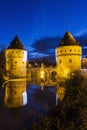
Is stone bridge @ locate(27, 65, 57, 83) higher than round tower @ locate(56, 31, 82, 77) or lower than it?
lower

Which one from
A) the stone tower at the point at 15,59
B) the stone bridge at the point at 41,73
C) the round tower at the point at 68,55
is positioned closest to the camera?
the round tower at the point at 68,55

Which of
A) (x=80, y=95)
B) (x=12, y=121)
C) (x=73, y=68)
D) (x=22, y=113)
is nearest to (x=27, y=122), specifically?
(x=12, y=121)

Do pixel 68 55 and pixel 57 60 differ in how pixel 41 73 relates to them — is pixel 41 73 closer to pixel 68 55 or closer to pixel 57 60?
pixel 57 60

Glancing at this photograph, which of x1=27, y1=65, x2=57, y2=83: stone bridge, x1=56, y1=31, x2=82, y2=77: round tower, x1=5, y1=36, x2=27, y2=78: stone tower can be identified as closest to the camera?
x1=56, y1=31, x2=82, y2=77: round tower

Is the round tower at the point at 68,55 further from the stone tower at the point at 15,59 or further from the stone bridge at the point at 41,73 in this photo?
the stone tower at the point at 15,59

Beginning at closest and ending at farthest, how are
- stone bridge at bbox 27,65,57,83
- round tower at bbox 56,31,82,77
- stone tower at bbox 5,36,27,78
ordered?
round tower at bbox 56,31,82,77, stone tower at bbox 5,36,27,78, stone bridge at bbox 27,65,57,83

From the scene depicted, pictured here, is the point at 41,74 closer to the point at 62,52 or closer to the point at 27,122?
the point at 62,52

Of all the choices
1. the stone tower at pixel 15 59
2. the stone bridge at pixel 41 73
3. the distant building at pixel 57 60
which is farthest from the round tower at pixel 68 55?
the stone tower at pixel 15 59

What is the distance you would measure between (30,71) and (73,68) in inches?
384

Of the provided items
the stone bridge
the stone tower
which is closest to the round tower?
the stone bridge

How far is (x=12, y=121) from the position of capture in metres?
8.70

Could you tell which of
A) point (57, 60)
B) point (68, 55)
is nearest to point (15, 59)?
point (57, 60)

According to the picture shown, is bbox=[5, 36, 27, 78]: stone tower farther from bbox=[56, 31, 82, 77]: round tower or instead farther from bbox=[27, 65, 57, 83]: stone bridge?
bbox=[56, 31, 82, 77]: round tower

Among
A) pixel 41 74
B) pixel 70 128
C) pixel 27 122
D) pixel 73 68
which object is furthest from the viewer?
pixel 41 74
